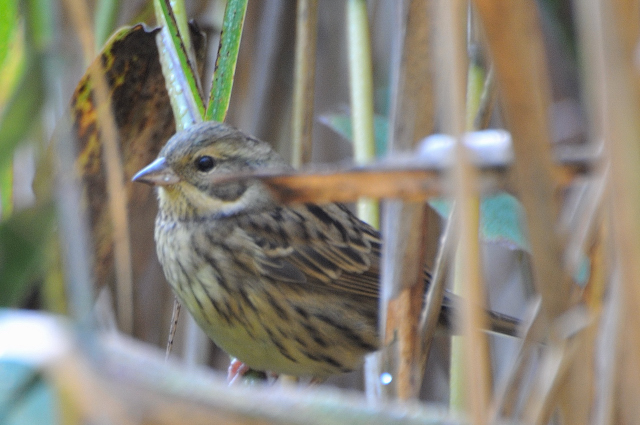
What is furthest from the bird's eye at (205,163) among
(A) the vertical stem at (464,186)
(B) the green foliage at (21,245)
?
(A) the vertical stem at (464,186)

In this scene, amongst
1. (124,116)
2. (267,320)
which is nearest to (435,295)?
(267,320)

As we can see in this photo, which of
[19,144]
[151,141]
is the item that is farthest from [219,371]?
[19,144]

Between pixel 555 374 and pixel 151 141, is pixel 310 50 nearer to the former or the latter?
pixel 151 141

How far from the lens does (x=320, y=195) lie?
82cm

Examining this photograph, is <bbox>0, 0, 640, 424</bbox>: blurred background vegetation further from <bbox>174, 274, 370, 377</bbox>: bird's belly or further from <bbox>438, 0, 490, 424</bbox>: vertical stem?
<bbox>174, 274, 370, 377</bbox>: bird's belly

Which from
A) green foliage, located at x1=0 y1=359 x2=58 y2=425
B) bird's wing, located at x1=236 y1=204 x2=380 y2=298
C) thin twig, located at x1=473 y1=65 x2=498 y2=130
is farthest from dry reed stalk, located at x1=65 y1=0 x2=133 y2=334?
thin twig, located at x1=473 y1=65 x2=498 y2=130

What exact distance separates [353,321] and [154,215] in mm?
725

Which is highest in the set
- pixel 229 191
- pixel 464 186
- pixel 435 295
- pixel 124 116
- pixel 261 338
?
pixel 124 116

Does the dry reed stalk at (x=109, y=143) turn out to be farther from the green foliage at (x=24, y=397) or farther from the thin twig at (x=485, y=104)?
the thin twig at (x=485, y=104)

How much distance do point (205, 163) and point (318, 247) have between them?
1.37ft

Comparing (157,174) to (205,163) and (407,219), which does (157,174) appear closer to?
(205,163)

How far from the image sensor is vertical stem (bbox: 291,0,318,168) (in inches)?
67.9

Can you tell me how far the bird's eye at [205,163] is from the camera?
1.85 metres

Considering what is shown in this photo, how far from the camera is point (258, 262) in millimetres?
1923
